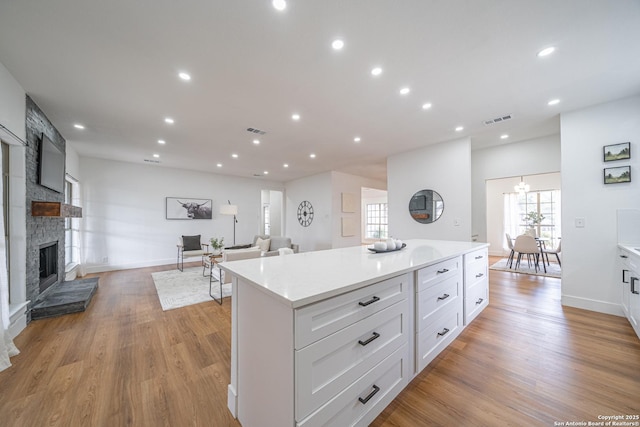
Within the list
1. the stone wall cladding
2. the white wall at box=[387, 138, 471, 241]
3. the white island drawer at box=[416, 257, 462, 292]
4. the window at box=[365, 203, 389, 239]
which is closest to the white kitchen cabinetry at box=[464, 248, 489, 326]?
the white island drawer at box=[416, 257, 462, 292]

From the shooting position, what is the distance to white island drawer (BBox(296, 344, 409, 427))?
3.59ft

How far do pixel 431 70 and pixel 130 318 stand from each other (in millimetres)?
4489

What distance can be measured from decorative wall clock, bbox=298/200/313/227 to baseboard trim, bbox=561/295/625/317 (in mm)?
5911

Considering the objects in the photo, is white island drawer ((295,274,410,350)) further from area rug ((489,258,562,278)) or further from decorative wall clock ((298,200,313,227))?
Result: decorative wall clock ((298,200,313,227))

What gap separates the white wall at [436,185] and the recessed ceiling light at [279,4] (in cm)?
396

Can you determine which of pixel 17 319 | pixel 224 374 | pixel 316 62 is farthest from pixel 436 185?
pixel 17 319

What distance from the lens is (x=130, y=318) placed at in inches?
115

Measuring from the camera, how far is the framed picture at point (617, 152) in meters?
2.88

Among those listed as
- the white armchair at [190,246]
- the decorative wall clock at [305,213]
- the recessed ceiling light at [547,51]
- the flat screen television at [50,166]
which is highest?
the recessed ceiling light at [547,51]

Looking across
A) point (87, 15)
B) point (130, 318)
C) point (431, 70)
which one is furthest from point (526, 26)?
point (130, 318)

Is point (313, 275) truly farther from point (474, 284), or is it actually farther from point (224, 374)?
point (474, 284)

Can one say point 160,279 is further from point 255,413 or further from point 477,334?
point 477,334

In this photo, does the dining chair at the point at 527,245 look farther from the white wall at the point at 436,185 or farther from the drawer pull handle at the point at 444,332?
the drawer pull handle at the point at 444,332

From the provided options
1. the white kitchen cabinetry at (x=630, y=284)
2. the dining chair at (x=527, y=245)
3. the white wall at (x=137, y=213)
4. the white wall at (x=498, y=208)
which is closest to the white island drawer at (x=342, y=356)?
the white kitchen cabinetry at (x=630, y=284)
